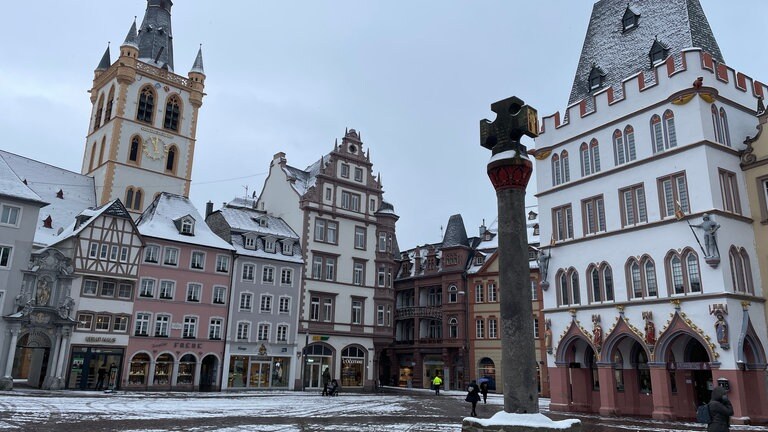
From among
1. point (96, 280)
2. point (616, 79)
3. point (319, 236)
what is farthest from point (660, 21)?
point (96, 280)

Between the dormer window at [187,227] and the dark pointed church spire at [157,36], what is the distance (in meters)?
23.3

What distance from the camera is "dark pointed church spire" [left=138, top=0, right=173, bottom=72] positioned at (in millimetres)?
63000

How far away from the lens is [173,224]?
45938mm

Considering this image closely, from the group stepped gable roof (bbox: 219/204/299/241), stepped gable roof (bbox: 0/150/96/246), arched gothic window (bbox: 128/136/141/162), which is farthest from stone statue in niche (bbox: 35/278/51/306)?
arched gothic window (bbox: 128/136/141/162)

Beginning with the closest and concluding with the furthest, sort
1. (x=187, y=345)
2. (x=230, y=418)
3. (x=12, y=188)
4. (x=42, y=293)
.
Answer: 1. (x=230, y=418)
2. (x=42, y=293)
3. (x=12, y=188)
4. (x=187, y=345)

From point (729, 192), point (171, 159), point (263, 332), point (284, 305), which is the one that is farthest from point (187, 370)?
point (729, 192)

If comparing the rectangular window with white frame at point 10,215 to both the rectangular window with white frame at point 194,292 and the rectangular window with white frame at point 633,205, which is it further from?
the rectangular window with white frame at point 633,205

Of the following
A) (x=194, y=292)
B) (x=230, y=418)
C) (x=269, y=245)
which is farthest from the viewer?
(x=269, y=245)

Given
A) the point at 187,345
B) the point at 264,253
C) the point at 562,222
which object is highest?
the point at 264,253

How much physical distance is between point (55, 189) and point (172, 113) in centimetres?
1564

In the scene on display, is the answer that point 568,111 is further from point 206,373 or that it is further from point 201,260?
point 206,373

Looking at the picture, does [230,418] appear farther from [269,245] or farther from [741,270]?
[269,245]

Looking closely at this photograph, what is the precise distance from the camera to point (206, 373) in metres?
45.3

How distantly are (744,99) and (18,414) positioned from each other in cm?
3363
